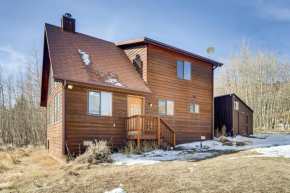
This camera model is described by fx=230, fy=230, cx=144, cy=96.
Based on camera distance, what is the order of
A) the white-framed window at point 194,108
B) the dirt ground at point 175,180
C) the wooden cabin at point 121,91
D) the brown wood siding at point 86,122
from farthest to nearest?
the white-framed window at point 194,108 → the wooden cabin at point 121,91 → the brown wood siding at point 86,122 → the dirt ground at point 175,180

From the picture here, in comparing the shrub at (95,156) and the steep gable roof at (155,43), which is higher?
the steep gable roof at (155,43)

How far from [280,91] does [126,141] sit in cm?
2210

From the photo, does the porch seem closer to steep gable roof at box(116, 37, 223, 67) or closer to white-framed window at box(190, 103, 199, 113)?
white-framed window at box(190, 103, 199, 113)

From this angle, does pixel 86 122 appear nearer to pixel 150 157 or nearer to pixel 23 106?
pixel 150 157

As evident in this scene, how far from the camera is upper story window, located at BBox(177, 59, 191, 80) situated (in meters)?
13.2

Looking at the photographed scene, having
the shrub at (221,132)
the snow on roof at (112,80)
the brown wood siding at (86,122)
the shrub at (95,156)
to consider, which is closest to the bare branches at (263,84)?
the shrub at (221,132)

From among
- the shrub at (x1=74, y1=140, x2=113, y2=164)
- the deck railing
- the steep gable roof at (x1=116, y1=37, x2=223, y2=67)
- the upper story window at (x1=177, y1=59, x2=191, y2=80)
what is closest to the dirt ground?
the shrub at (x1=74, y1=140, x2=113, y2=164)

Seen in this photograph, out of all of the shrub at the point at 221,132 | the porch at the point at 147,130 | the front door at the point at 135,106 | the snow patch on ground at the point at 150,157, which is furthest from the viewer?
the shrub at the point at 221,132

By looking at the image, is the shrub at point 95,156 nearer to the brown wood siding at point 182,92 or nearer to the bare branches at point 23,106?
the brown wood siding at point 182,92

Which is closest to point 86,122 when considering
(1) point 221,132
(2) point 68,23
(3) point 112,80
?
(3) point 112,80

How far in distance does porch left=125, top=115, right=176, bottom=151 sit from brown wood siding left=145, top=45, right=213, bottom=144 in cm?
81

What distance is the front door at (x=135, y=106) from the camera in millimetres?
10953

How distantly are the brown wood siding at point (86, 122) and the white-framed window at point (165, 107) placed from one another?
235 centimetres

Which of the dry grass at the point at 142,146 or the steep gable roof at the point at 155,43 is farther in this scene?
the steep gable roof at the point at 155,43
